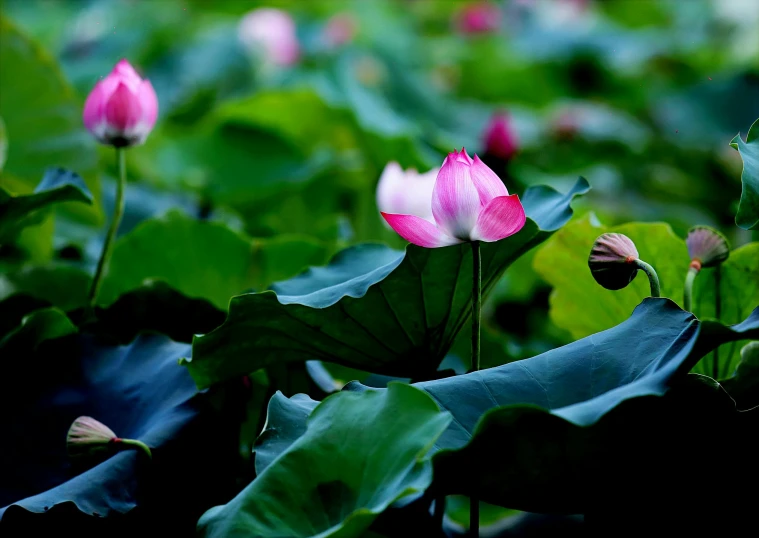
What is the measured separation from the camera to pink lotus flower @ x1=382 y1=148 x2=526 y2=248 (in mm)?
667

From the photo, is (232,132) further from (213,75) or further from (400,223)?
(400,223)

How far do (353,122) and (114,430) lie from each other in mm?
1255

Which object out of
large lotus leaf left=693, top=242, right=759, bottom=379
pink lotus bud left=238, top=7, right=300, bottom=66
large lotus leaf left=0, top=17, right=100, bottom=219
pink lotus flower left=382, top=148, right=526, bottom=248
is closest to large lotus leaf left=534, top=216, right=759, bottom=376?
large lotus leaf left=693, top=242, right=759, bottom=379

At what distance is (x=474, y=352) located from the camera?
28.2 inches

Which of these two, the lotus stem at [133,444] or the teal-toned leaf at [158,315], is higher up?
the teal-toned leaf at [158,315]

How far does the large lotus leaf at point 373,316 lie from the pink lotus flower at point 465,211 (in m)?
0.06

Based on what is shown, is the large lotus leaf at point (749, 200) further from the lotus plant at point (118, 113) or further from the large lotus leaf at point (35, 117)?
the large lotus leaf at point (35, 117)

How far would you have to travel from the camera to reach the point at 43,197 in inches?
33.9

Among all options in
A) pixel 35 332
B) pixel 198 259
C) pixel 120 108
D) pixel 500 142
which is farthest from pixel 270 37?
pixel 35 332

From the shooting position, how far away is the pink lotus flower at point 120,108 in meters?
0.93

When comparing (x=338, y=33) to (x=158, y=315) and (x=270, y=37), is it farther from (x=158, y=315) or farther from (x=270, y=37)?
(x=158, y=315)

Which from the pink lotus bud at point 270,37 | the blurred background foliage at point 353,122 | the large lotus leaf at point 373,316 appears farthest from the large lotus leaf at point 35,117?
the pink lotus bud at point 270,37

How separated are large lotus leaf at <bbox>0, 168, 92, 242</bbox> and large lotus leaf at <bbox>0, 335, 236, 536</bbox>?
139mm

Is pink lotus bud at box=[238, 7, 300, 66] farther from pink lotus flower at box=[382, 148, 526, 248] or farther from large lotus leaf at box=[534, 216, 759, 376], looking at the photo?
pink lotus flower at box=[382, 148, 526, 248]
